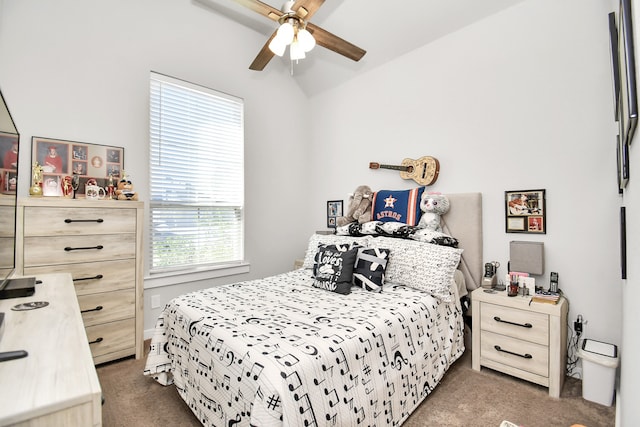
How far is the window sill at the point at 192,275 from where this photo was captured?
2.77 metres

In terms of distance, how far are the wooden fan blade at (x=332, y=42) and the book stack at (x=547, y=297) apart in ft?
7.18

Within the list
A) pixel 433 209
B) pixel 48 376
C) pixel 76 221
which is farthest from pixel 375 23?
pixel 48 376

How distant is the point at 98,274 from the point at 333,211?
2.45m

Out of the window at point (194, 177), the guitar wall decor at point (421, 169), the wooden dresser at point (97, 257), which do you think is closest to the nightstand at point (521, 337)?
the guitar wall decor at point (421, 169)

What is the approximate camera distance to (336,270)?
2.25 meters

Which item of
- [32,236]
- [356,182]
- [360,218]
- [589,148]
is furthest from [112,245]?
[589,148]

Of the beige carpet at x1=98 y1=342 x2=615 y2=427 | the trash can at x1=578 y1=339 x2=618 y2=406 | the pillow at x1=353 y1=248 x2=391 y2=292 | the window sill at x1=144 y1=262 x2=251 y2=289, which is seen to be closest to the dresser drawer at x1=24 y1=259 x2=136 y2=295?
the window sill at x1=144 y1=262 x2=251 y2=289

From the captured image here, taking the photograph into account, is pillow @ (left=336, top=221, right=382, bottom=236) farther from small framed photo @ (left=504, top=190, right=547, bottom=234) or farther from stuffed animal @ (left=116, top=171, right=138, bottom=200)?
stuffed animal @ (left=116, top=171, right=138, bottom=200)

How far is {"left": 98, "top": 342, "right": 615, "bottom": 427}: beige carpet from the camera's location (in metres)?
1.66

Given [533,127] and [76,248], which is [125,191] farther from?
[533,127]

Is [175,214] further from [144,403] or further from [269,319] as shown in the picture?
→ [269,319]

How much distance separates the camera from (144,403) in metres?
1.84

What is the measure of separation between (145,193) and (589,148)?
3.57m

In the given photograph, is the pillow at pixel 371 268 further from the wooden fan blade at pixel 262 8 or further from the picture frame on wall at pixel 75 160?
the picture frame on wall at pixel 75 160
